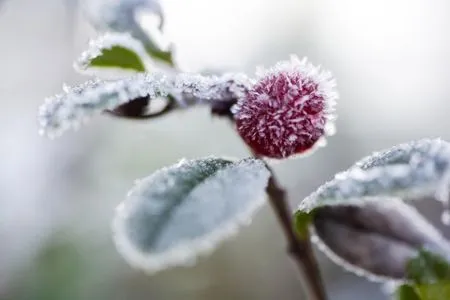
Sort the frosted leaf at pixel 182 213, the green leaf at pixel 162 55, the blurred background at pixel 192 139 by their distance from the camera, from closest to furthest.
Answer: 1. the frosted leaf at pixel 182 213
2. the green leaf at pixel 162 55
3. the blurred background at pixel 192 139

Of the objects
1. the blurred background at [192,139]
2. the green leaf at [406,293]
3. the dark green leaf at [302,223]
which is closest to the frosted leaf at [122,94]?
the dark green leaf at [302,223]

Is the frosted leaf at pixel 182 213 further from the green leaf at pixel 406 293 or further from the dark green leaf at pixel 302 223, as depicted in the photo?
the green leaf at pixel 406 293

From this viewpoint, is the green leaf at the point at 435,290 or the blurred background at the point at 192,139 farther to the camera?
the blurred background at the point at 192,139

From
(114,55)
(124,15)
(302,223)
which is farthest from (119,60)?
(302,223)

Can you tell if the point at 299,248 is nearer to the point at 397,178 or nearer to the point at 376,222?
the point at 376,222

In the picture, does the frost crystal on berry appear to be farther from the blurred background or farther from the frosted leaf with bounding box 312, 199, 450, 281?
the blurred background

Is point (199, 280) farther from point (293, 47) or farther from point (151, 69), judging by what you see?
point (151, 69)

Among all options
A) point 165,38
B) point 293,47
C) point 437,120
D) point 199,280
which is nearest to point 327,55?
point 293,47
